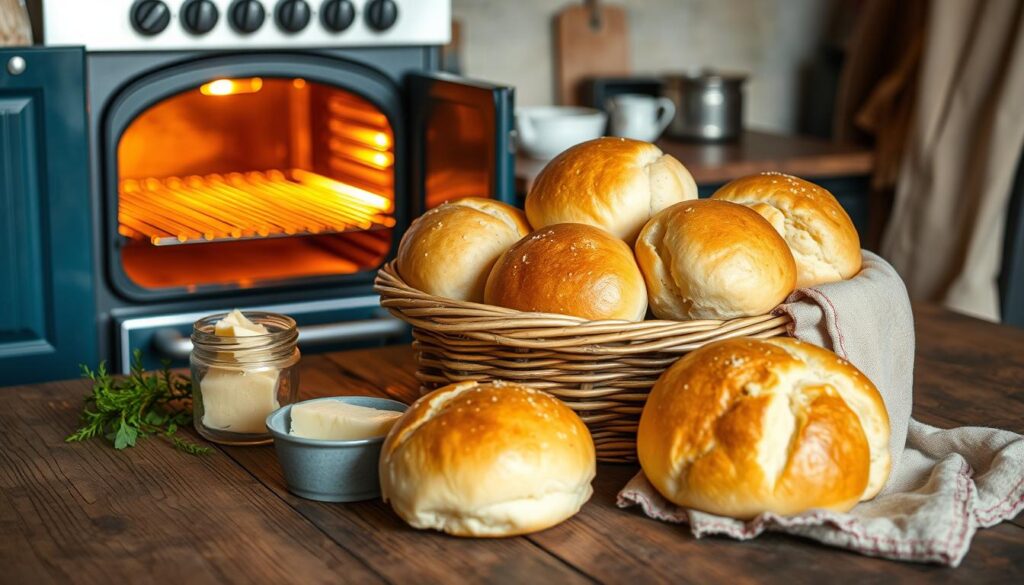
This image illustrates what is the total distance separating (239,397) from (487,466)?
1.07ft

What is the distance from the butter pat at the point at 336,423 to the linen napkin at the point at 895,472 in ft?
0.67

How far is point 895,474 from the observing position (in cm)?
103

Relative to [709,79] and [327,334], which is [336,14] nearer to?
[327,334]

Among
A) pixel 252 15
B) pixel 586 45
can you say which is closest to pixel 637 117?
pixel 586 45

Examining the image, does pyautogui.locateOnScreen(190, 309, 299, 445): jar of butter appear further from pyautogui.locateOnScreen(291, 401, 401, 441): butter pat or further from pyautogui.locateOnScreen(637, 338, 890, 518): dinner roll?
pyautogui.locateOnScreen(637, 338, 890, 518): dinner roll

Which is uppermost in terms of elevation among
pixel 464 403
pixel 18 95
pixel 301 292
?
pixel 18 95

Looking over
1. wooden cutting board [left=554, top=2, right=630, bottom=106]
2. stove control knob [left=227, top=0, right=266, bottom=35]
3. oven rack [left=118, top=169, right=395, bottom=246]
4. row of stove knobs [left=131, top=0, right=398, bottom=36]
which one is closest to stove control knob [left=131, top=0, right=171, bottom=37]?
row of stove knobs [left=131, top=0, right=398, bottom=36]

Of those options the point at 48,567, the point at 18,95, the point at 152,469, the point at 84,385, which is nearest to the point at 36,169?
the point at 18,95

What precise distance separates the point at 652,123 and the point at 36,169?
1394mm

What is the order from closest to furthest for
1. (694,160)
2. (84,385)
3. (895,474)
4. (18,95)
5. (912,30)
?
(895,474)
(84,385)
(18,95)
(694,160)
(912,30)

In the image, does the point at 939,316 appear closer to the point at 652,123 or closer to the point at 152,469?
the point at 152,469

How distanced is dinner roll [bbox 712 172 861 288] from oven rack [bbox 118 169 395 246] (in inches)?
43.3

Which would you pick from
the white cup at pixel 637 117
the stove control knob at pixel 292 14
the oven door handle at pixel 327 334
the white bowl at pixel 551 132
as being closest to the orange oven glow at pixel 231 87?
the stove control knob at pixel 292 14

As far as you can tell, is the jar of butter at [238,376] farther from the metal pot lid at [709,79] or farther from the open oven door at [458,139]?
the metal pot lid at [709,79]
